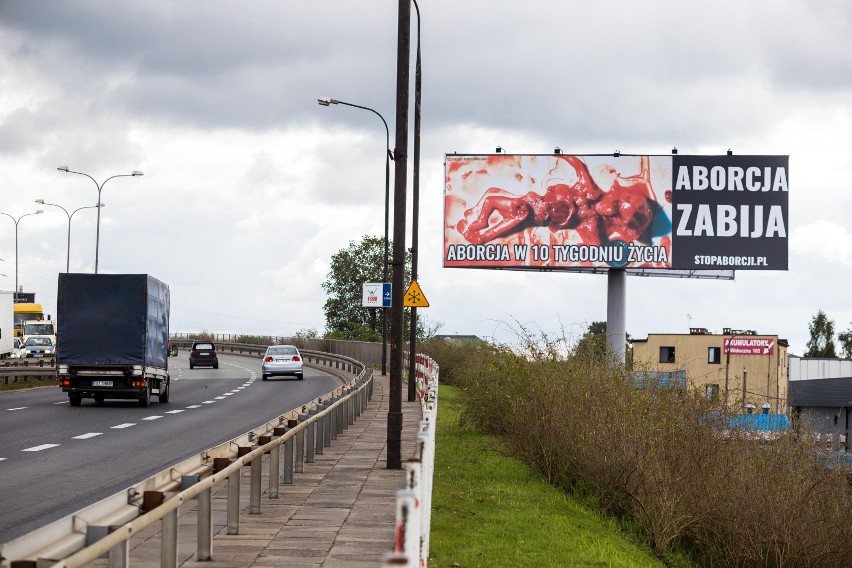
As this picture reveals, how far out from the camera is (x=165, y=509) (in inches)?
304

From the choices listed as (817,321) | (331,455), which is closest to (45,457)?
(331,455)

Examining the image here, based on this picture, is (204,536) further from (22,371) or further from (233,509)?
(22,371)

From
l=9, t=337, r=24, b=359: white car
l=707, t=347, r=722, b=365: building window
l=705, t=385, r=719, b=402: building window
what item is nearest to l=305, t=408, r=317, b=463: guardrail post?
l=705, t=385, r=719, b=402: building window

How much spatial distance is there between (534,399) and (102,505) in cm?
1206

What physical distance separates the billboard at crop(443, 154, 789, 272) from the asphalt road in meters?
9.94

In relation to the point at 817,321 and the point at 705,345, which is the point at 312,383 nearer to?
the point at 705,345

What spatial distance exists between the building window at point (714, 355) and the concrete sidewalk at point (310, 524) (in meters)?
87.1

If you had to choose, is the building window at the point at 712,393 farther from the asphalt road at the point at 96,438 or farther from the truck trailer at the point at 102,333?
the truck trailer at the point at 102,333

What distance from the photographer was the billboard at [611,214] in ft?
161

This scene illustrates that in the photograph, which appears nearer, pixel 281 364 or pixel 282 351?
pixel 281 364

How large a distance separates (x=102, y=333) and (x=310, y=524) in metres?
20.9

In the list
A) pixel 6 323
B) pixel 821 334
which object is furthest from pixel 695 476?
pixel 821 334

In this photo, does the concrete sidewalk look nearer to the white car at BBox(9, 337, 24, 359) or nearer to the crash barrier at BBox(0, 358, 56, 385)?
the crash barrier at BBox(0, 358, 56, 385)

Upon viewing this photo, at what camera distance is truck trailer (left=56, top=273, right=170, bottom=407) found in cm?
3134
